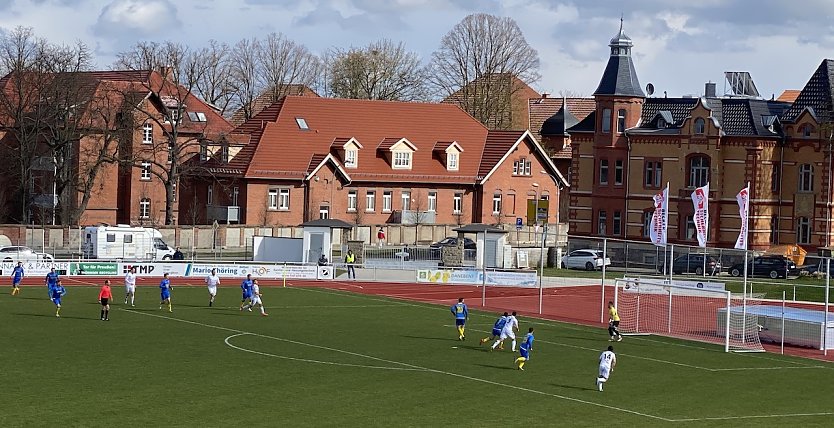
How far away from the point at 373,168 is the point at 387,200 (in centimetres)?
272

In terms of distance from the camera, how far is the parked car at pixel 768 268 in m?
78.1

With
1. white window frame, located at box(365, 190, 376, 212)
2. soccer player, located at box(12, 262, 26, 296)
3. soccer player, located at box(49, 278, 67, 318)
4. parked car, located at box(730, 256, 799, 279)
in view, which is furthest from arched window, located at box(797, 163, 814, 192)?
soccer player, located at box(49, 278, 67, 318)

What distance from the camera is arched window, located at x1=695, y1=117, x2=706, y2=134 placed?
92.5 metres

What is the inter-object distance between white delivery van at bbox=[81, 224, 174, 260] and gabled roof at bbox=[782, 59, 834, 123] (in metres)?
45.9

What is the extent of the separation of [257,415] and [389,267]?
148ft

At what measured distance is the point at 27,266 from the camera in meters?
67.9

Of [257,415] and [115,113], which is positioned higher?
[115,113]

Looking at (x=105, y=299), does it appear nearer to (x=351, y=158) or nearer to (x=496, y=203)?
(x=351, y=158)

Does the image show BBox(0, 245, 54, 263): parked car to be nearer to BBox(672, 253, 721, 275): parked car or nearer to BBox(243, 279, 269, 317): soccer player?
BBox(243, 279, 269, 317): soccer player

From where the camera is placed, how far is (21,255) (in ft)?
238

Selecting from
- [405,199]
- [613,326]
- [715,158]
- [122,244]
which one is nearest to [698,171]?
[715,158]

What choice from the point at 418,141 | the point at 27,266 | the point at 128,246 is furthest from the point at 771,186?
the point at 27,266

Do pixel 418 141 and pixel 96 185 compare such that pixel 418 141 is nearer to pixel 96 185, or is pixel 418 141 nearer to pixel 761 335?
pixel 96 185

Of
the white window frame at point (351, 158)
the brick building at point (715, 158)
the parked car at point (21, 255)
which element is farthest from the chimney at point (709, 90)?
the parked car at point (21, 255)
